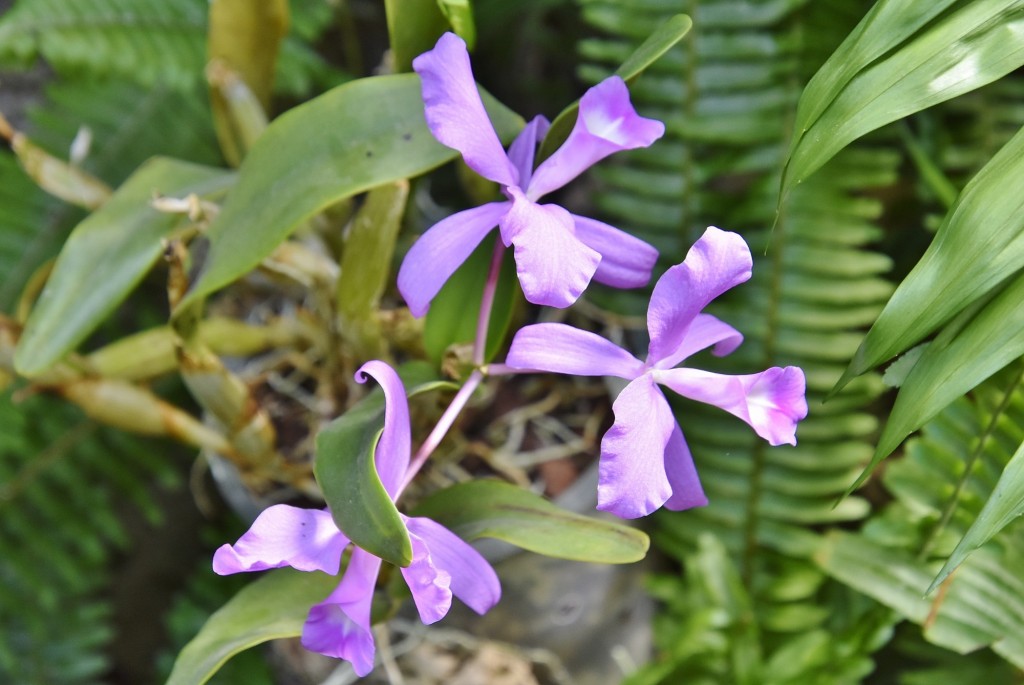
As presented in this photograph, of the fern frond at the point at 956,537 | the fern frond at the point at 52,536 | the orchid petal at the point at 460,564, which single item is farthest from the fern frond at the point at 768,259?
the fern frond at the point at 52,536

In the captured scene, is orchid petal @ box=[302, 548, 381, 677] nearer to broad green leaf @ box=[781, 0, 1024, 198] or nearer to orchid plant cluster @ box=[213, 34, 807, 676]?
orchid plant cluster @ box=[213, 34, 807, 676]

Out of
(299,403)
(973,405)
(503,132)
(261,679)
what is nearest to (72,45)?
(299,403)

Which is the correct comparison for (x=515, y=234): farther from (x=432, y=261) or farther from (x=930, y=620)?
(x=930, y=620)

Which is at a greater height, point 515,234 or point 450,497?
point 515,234

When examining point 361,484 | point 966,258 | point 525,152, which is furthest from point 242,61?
point 966,258

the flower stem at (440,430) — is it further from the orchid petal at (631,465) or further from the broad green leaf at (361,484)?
the orchid petal at (631,465)

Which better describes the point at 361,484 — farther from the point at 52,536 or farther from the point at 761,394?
the point at 52,536
